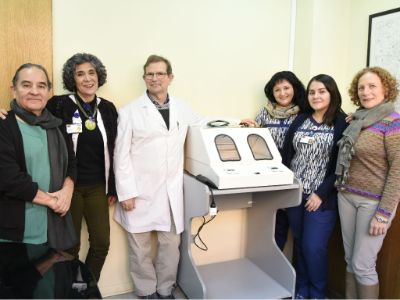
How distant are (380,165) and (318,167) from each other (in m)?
0.38

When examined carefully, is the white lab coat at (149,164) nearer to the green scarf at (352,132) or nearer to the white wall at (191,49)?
the white wall at (191,49)

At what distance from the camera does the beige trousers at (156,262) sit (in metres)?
2.26

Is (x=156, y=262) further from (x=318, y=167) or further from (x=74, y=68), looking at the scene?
(x=74, y=68)

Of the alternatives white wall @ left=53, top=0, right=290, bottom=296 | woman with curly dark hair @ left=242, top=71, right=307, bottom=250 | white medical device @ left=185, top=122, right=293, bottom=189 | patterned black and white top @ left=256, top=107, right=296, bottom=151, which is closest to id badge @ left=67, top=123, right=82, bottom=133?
white wall @ left=53, top=0, right=290, bottom=296

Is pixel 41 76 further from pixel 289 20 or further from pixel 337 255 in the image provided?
pixel 337 255

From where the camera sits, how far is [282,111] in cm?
250

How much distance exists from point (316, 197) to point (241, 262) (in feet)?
3.30

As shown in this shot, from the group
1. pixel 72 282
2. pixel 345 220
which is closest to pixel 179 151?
pixel 345 220

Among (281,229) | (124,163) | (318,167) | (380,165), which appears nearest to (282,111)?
(318,167)

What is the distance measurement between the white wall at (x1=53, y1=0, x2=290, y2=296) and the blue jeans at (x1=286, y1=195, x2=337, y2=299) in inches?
23.8

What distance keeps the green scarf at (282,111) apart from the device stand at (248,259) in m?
0.58

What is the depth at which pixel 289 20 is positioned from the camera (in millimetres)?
2822

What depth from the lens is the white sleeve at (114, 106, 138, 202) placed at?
2.09 m

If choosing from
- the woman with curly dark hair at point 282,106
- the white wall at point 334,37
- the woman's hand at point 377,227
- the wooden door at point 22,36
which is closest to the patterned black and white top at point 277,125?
the woman with curly dark hair at point 282,106
